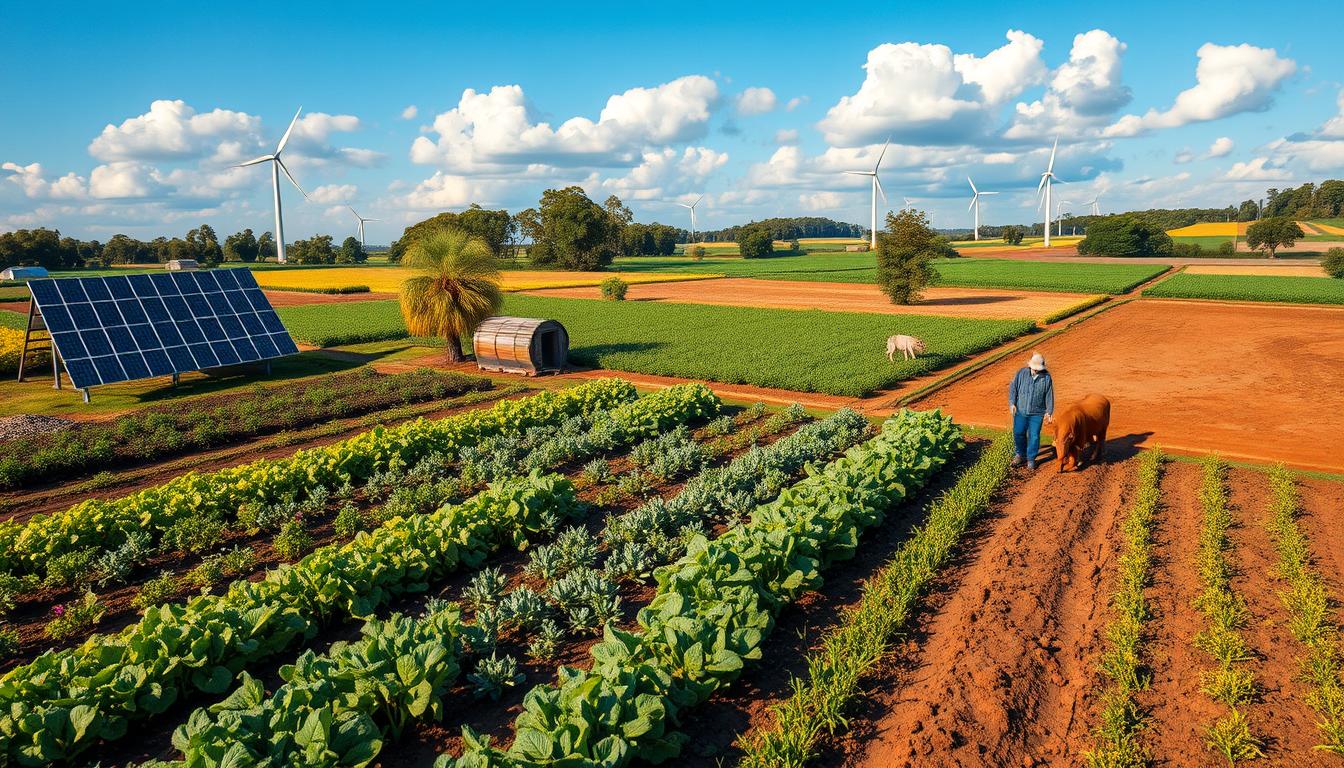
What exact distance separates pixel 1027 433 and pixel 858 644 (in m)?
8.34

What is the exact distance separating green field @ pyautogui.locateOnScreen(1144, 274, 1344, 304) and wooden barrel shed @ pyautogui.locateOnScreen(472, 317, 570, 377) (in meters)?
48.3

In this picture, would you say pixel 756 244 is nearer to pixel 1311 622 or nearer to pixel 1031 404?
pixel 1031 404

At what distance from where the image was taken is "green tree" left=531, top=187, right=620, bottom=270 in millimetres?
101688

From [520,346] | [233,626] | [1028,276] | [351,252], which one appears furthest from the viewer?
[351,252]

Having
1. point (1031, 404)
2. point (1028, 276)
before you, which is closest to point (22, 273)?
point (1031, 404)

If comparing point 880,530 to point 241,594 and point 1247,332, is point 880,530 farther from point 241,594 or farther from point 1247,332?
point 1247,332

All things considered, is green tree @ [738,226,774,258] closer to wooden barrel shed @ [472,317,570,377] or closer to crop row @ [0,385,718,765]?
wooden barrel shed @ [472,317,570,377]

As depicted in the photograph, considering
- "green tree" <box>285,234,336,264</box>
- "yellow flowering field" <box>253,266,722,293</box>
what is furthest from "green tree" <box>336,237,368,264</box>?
"yellow flowering field" <box>253,266,722,293</box>

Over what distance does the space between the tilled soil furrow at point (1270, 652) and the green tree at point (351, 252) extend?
142 metres

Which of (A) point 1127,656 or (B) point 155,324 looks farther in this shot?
(B) point 155,324

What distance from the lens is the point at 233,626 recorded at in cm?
737

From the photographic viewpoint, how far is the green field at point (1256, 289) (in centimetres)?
4859

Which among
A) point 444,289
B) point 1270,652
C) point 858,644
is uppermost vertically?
point 444,289

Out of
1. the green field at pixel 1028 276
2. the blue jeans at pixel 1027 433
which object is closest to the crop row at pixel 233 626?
the blue jeans at pixel 1027 433
